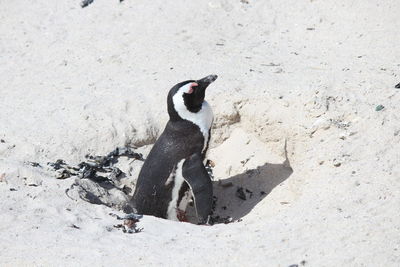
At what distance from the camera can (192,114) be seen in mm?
4836

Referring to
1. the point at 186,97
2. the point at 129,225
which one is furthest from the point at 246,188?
the point at 129,225

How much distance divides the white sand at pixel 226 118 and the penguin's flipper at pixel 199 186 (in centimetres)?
33

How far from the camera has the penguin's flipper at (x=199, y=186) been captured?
447cm

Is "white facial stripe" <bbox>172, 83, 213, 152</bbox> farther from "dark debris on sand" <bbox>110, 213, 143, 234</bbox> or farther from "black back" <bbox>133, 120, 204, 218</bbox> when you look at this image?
"dark debris on sand" <bbox>110, 213, 143, 234</bbox>

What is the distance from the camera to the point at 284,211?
13.2ft

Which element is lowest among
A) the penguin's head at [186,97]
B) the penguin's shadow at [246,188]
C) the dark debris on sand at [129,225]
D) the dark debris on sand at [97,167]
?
the penguin's shadow at [246,188]

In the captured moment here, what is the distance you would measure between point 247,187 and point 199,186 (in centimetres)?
67

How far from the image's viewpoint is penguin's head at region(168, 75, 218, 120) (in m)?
4.79

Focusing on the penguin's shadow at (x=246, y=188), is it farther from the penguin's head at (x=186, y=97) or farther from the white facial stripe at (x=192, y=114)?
the penguin's head at (x=186, y=97)

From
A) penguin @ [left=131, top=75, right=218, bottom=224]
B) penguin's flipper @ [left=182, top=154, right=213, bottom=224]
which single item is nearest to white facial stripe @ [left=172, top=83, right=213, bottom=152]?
penguin @ [left=131, top=75, right=218, bottom=224]

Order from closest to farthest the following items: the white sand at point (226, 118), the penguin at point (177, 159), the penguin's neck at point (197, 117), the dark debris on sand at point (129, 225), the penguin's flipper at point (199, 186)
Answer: the white sand at point (226, 118)
the dark debris on sand at point (129, 225)
the penguin's flipper at point (199, 186)
the penguin at point (177, 159)
the penguin's neck at point (197, 117)

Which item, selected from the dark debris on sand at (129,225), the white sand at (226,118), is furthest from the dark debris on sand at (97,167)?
the dark debris on sand at (129,225)

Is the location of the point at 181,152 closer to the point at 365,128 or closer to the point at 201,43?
the point at 365,128

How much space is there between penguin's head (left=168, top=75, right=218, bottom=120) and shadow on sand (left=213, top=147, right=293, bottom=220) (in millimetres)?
656
